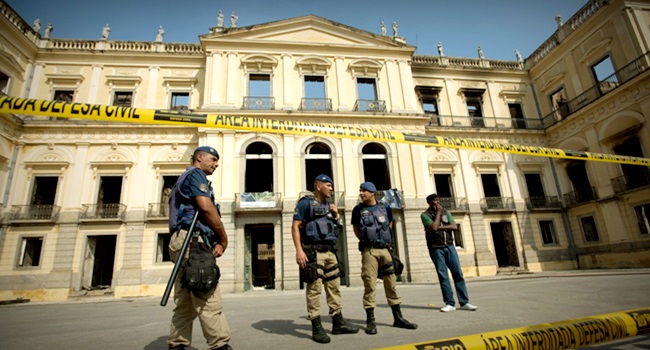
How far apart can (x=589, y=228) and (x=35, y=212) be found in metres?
26.9

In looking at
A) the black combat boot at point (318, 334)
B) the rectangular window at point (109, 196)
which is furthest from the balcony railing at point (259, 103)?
the black combat boot at point (318, 334)

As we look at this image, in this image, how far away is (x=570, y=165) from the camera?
56.6ft

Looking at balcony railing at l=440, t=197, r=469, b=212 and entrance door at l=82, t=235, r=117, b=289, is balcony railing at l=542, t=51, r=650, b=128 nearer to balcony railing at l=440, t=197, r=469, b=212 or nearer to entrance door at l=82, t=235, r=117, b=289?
balcony railing at l=440, t=197, r=469, b=212

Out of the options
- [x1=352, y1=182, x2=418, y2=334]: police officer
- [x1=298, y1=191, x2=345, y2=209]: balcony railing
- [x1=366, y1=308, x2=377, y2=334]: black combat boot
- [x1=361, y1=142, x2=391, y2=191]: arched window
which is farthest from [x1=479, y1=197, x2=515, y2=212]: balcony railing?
[x1=366, y1=308, x2=377, y2=334]: black combat boot

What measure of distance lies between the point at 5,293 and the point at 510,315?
699 inches

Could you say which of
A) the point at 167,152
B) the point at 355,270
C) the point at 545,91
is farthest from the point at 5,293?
the point at 545,91

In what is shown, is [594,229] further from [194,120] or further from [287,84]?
[194,120]

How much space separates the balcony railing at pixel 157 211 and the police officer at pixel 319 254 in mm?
12583

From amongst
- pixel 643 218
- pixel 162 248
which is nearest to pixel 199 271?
pixel 162 248

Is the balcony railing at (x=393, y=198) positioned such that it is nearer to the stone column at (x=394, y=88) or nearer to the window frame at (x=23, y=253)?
the stone column at (x=394, y=88)

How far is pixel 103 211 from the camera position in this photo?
1413 cm

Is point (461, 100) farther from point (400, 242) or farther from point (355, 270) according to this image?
point (355, 270)

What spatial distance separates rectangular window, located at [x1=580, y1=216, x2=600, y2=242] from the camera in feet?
52.3

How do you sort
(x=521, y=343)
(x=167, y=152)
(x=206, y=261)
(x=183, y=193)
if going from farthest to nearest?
(x=167, y=152) < (x=183, y=193) < (x=206, y=261) < (x=521, y=343)
